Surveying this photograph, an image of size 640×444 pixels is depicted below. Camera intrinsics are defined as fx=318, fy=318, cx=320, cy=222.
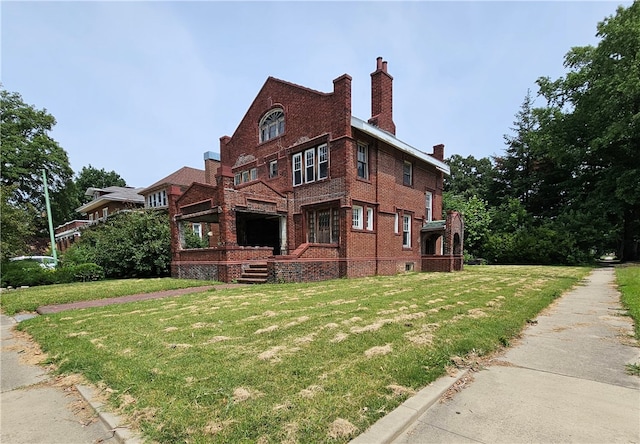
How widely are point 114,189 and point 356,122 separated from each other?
40425mm

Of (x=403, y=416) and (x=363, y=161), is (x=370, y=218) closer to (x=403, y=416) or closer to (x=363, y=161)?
(x=363, y=161)

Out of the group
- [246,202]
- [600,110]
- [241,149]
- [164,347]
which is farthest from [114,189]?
[600,110]

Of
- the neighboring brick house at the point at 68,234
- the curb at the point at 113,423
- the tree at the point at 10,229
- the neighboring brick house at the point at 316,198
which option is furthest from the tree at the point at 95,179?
the curb at the point at 113,423

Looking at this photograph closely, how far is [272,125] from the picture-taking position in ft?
61.0

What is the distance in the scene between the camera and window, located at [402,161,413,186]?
18.4 meters

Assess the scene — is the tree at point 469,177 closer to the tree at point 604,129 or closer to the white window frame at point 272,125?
the tree at point 604,129

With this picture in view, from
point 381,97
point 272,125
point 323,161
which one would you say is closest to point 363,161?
point 323,161

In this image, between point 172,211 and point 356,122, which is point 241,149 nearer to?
point 172,211

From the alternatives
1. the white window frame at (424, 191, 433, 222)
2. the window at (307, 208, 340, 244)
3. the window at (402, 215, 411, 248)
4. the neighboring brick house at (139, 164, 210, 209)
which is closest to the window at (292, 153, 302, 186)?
the window at (307, 208, 340, 244)

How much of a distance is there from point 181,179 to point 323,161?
2191 cm

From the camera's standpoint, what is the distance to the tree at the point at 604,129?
23266mm

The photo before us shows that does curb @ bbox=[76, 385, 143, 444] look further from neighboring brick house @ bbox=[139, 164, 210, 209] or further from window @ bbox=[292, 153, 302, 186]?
neighboring brick house @ bbox=[139, 164, 210, 209]

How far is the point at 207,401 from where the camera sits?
9.36 ft

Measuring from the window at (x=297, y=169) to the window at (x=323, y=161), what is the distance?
1421 millimetres
